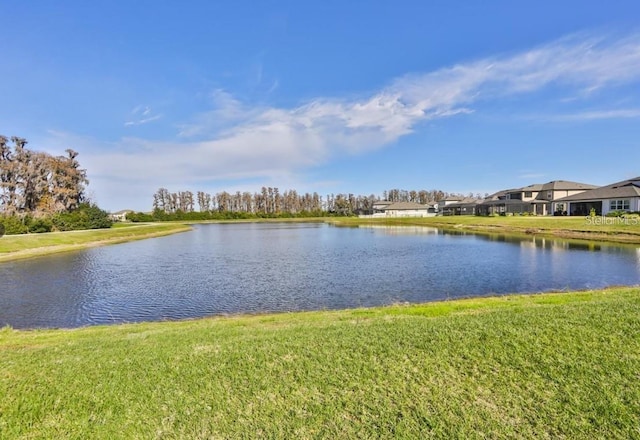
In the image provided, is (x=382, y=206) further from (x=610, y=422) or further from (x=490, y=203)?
(x=610, y=422)

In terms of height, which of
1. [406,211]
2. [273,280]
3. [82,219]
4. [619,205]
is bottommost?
[273,280]

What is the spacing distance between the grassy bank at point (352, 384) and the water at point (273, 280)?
23.9 ft

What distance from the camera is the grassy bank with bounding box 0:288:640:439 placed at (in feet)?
13.2

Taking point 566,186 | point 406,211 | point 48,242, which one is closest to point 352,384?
point 48,242

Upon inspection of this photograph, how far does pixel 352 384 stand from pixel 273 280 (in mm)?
14243

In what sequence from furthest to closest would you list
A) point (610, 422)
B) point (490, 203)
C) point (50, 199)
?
1. point (490, 203)
2. point (50, 199)
3. point (610, 422)

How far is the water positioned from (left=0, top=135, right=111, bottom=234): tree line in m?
23.8

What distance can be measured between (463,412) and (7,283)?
23.3 m

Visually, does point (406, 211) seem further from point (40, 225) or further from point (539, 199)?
point (40, 225)

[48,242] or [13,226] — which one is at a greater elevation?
[13,226]

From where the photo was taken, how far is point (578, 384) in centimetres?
453

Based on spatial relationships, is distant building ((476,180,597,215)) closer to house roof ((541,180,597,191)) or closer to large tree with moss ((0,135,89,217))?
house roof ((541,180,597,191))

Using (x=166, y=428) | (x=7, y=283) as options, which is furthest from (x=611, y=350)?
(x=7, y=283)

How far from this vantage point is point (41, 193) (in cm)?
5316
